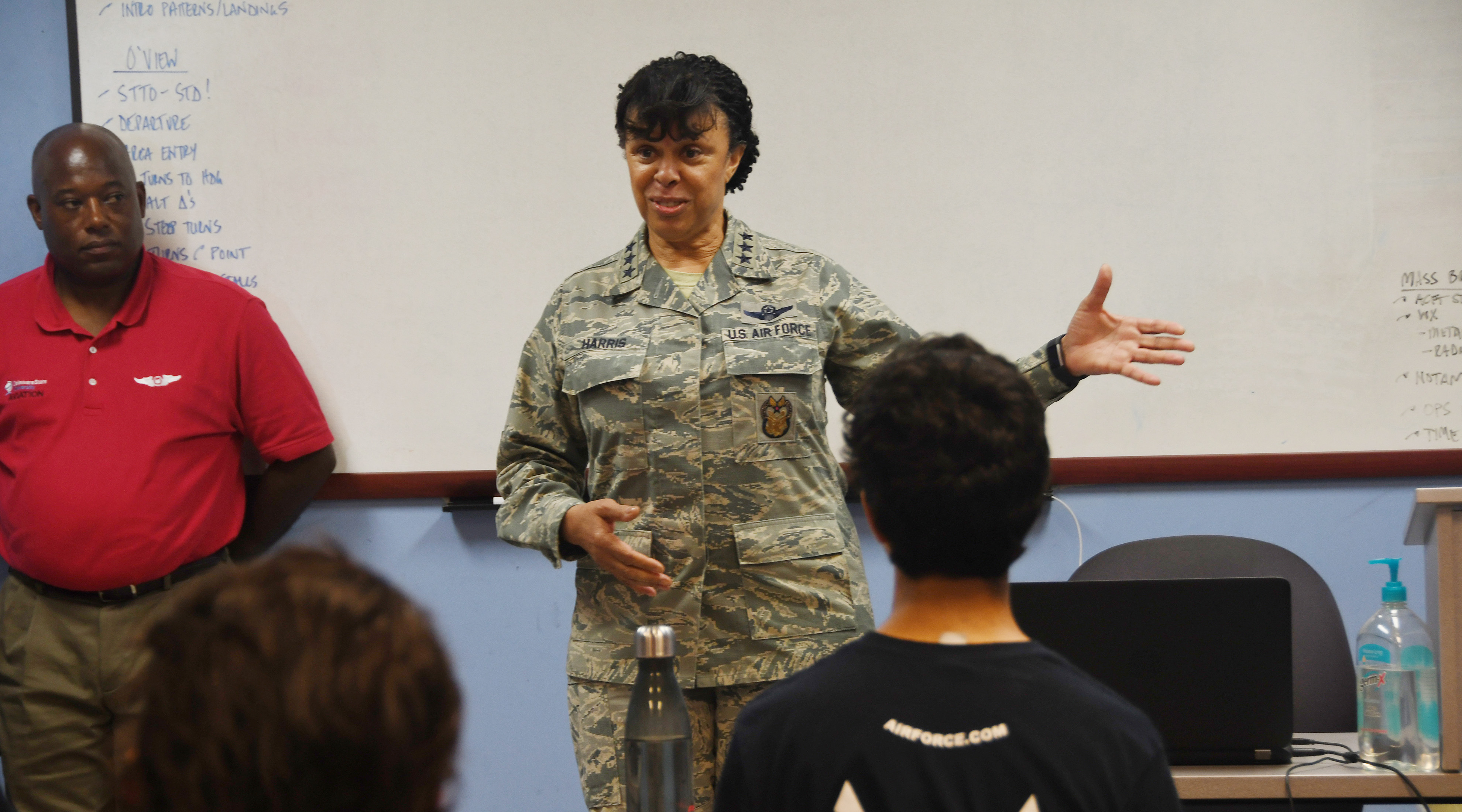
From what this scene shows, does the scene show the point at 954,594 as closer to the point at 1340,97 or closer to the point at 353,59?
the point at 1340,97

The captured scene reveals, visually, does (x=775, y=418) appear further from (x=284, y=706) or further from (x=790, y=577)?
(x=284, y=706)

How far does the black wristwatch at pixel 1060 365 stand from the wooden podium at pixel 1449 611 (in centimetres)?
48

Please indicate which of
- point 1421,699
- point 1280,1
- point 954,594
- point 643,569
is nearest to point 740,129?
point 643,569

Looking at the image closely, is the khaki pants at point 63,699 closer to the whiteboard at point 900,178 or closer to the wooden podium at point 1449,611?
the whiteboard at point 900,178

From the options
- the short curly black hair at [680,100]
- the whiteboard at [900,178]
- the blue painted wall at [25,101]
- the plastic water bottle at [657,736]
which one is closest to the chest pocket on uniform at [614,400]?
the short curly black hair at [680,100]

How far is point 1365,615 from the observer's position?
267 cm

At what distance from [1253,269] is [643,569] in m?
1.80

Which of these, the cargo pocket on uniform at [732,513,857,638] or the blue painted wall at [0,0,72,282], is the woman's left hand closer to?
the cargo pocket on uniform at [732,513,857,638]

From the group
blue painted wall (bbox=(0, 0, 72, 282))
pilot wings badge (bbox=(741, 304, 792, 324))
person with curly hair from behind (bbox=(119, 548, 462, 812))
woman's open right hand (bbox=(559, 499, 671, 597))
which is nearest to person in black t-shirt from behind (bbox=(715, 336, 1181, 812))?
person with curly hair from behind (bbox=(119, 548, 462, 812))

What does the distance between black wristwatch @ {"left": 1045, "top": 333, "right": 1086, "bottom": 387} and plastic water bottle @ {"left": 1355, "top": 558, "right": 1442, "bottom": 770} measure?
50 cm

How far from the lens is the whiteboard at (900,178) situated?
8.79 ft

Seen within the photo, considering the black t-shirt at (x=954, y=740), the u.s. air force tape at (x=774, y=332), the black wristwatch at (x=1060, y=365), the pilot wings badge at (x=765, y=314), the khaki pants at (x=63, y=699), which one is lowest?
the khaki pants at (x=63, y=699)

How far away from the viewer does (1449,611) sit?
5.22 feet

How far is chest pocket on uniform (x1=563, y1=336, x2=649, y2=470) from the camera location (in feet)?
6.16
